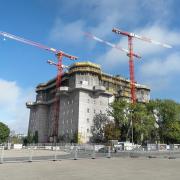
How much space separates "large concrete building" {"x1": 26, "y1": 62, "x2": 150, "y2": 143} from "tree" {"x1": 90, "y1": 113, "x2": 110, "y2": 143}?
64.1 inches

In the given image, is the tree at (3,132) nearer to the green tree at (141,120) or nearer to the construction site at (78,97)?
the construction site at (78,97)

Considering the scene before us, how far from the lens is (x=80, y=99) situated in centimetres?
11050

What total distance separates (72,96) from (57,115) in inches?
541

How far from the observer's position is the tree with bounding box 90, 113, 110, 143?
350 ft

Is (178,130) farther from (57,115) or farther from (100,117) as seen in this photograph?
(57,115)

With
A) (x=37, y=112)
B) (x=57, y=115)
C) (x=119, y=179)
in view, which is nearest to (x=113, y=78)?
(x=57, y=115)

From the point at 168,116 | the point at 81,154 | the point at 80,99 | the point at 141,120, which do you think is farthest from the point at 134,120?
the point at 81,154

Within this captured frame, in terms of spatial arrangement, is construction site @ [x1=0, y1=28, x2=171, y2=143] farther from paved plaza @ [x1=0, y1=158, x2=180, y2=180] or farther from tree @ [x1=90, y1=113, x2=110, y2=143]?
paved plaza @ [x1=0, y1=158, x2=180, y2=180]

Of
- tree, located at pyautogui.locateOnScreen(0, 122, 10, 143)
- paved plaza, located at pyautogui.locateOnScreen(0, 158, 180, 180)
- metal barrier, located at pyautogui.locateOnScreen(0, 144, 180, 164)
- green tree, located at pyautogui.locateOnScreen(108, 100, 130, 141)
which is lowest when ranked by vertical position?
paved plaza, located at pyautogui.locateOnScreen(0, 158, 180, 180)

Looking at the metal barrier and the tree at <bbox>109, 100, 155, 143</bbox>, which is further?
the tree at <bbox>109, 100, 155, 143</bbox>

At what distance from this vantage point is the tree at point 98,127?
350 feet

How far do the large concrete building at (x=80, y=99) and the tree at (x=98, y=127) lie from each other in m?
1.63

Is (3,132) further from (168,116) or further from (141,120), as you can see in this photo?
(168,116)

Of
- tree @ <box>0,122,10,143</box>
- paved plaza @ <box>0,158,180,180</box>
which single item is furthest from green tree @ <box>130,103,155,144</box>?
paved plaza @ <box>0,158,180,180</box>
